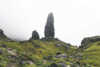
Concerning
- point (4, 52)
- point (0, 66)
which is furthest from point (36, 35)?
point (0, 66)

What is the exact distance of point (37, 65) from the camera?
4456cm

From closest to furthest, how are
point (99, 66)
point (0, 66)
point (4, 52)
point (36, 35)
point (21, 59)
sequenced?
1. point (0, 66)
2. point (21, 59)
3. point (4, 52)
4. point (99, 66)
5. point (36, 35)

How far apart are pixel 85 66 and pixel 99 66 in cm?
849

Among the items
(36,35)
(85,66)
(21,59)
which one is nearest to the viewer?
(21,59)

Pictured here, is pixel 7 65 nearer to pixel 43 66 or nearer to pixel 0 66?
pixel 0 66

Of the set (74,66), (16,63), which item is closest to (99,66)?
(74,66)

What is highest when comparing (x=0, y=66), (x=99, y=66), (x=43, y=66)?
(x=0, y=66)

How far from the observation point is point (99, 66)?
56875 mm

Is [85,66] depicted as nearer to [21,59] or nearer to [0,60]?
[21,59]

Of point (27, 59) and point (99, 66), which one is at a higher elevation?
point (27, 59)

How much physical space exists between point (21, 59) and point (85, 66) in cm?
2711

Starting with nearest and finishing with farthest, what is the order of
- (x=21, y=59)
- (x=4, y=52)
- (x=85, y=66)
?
(x=21, y=59)
(x=4, y=52)
(x=85, y=66)

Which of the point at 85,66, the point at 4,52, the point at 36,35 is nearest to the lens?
the point at 4,52

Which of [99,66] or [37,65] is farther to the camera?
[99,66]
